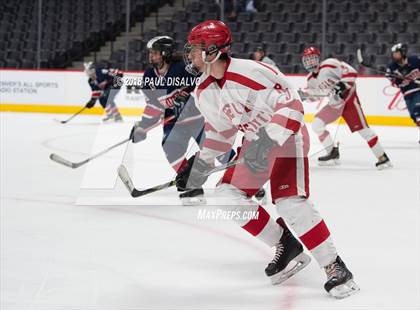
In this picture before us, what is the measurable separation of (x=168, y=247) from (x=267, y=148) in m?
0.98

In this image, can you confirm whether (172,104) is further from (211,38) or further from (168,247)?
(211,38)

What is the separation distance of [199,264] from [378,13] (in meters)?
9.02

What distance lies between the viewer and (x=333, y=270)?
2.55 metres

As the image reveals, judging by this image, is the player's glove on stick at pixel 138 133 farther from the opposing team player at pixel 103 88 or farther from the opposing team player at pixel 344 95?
the opposing team player at pixel 103 88

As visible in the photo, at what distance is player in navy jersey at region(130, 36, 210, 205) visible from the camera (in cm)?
432

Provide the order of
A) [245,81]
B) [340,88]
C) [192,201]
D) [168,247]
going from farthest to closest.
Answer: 1. [340,88]
2. [192,201]
3. [168,247]
4. [245,81]

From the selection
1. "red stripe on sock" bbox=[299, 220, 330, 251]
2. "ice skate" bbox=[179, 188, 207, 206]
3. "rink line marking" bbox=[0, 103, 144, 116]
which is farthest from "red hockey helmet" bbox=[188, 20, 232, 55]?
"rink line marking" bbox=[0, 103, 144, 116]

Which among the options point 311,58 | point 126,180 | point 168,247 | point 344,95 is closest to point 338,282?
point 168,247

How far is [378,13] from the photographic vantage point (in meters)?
11.2

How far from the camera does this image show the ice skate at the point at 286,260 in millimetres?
2734

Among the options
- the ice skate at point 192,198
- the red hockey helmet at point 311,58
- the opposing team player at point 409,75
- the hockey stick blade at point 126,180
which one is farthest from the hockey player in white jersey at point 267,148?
the opposing team player at point 409,75

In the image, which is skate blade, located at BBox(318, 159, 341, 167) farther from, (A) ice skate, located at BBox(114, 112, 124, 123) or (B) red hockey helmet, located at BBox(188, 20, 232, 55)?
(A) ice skate, located at BBox(114, 112, 124, 123)

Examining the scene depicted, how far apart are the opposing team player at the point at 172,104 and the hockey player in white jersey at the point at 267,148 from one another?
1.57m

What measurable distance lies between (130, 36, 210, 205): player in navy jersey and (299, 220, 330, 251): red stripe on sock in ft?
5.70
